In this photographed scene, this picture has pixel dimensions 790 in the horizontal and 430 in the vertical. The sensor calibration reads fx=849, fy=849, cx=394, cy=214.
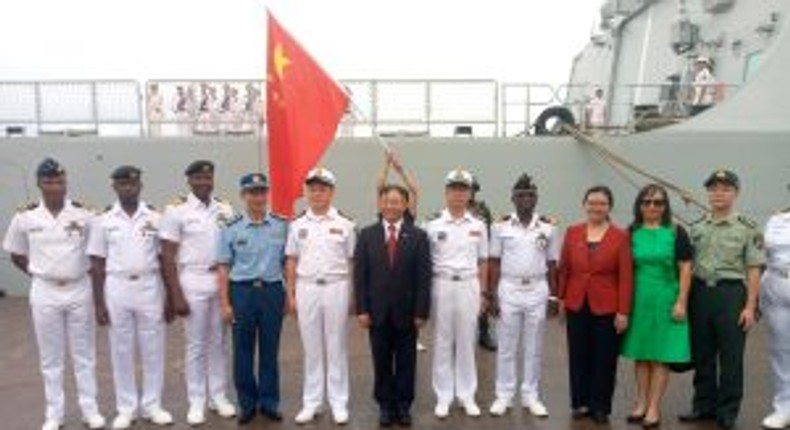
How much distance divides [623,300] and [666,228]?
1.67ft

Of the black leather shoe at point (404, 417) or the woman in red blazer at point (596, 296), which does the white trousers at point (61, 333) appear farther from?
the woman in red blazer at point (596, 296)

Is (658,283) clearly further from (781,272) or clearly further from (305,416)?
(305,416)

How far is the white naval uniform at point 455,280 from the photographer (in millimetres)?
5434

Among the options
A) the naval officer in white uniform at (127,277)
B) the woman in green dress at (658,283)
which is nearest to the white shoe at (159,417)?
the naval officer in white uniform at (127,277)

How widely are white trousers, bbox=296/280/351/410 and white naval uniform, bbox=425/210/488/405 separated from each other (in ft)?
1.99

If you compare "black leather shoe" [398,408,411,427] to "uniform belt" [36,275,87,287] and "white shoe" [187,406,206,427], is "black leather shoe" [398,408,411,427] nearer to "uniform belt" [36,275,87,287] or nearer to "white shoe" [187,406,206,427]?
"white shoe" [187,406,206,427]

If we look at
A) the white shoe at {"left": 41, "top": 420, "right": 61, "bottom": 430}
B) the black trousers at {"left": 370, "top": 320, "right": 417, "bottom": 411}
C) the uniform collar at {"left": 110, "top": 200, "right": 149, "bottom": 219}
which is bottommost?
the white shoe at {"left": 41, "top": 420, "right": 61, "bottom": 430}

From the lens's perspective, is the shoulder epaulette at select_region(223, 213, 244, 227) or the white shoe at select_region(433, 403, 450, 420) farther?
the white shoe at select_region(433, 403, 450, 420)

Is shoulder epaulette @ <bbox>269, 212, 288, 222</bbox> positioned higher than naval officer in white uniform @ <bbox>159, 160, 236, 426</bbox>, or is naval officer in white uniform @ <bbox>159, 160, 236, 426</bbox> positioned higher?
shoulder epaulette @ <bbox>269, 212, 288, 222</bbox>

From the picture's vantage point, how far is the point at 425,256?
5.32 m

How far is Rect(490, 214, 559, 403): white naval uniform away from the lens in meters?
5.52

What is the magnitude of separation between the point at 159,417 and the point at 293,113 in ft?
7.32

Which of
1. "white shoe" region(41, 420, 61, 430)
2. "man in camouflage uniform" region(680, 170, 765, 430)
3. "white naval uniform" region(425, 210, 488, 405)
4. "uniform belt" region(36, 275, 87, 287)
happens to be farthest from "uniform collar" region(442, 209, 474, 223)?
"white shoe" region(41, 420, 61, 430)

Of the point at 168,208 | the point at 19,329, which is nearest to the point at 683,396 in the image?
the point at 168,208
